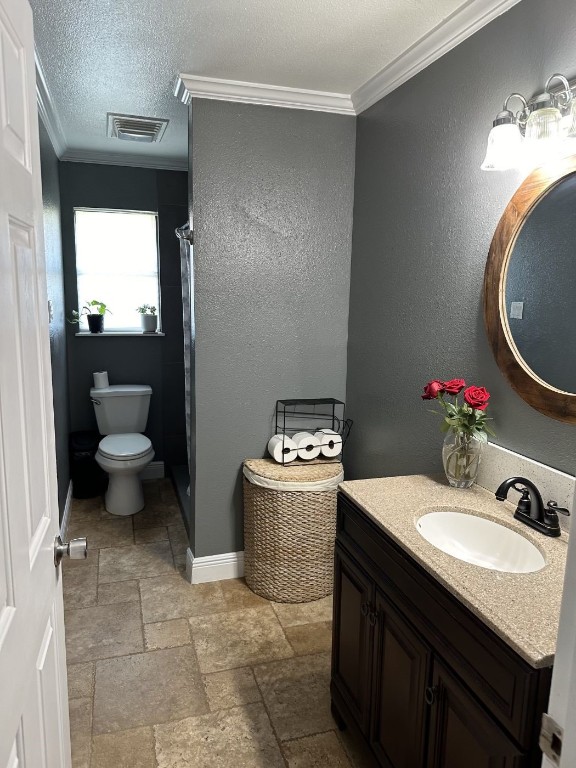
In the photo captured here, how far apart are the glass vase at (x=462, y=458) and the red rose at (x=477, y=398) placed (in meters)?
0.11

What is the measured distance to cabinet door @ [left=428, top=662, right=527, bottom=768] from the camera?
1.11 metres

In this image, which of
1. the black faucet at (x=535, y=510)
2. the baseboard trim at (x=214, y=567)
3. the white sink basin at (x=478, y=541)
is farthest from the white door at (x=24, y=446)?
the baseboard trim at (x=214, y=567)

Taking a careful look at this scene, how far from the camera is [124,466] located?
364 centimetres

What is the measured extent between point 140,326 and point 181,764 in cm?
320

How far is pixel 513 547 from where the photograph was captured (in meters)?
1.58

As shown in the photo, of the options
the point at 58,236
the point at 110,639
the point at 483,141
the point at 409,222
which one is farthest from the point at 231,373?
the point at 58,236

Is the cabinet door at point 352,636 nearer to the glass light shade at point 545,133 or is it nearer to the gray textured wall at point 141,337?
the glass light shade at point 545,133

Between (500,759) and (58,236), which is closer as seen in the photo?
(500,759)

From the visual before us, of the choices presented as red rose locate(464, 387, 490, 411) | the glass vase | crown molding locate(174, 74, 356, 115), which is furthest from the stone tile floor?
crown molding locate(174, 74, 356, 115)

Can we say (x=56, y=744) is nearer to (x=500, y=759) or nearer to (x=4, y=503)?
(x=4, y=503)

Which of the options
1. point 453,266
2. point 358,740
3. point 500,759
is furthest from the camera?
point 453,266

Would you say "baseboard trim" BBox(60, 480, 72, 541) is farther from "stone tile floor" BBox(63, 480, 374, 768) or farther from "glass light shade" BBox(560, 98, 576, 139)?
"glass light shade" BBox(560, 98, 576, 139)

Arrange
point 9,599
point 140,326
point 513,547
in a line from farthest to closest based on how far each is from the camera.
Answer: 1. point 140,326
2. point 513,547
3. point 9,599

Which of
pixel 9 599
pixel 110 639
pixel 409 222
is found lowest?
pixel 110 639
